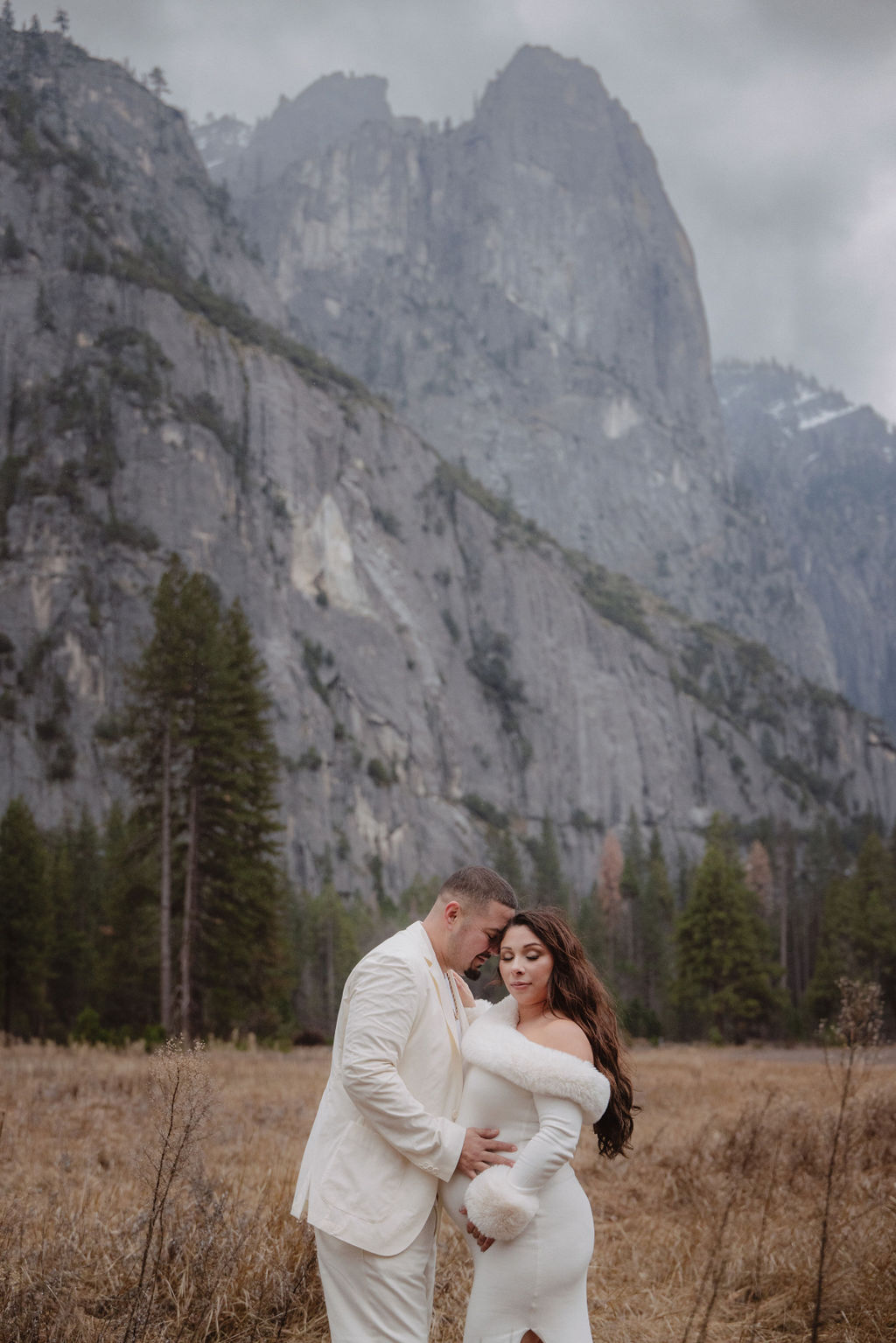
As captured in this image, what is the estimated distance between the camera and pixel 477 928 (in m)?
4.41

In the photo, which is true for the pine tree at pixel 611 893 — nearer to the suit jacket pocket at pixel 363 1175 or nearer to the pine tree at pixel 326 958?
the pine tree at pixel 326 958

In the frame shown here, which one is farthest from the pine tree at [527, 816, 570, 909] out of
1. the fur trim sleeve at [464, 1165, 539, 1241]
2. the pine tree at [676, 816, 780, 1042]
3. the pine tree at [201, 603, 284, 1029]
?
the fur trim sleeve at [464, 1165, 539, 1241]

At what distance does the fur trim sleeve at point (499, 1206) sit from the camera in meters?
3.75

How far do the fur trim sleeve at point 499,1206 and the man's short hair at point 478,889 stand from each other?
1.02 meters

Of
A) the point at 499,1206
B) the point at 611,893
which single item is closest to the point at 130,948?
the point at 499,1206

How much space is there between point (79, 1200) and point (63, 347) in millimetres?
99447

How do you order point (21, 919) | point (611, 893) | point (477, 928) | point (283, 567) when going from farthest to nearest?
point (611, 893) < point (283, 567) < point (21, 919) < point (477, 928)

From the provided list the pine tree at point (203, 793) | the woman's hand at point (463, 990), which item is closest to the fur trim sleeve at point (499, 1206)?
the woman's hand at point (463, 990)

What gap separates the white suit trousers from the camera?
3.97 m

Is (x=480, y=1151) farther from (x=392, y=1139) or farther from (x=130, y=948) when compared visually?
(x=130, y=948)

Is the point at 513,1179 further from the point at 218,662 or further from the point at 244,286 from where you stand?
the point at 244,286

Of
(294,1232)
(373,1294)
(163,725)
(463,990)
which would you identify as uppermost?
(163,725)

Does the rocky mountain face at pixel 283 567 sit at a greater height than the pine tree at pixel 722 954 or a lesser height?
greater

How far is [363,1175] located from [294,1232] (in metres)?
2.09
